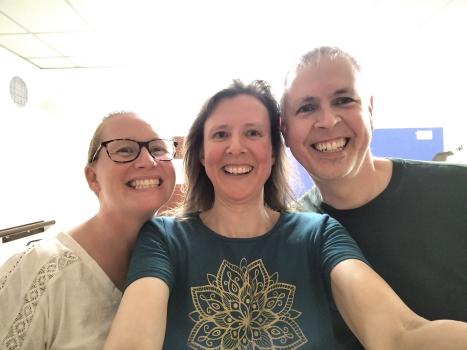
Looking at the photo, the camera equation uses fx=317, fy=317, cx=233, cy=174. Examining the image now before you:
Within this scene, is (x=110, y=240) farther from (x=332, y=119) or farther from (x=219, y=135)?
(x=332, y=119)

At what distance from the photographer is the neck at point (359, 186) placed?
4.32ft

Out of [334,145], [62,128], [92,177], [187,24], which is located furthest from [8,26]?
[334,145]

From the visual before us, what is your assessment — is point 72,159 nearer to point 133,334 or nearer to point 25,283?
point 25,283

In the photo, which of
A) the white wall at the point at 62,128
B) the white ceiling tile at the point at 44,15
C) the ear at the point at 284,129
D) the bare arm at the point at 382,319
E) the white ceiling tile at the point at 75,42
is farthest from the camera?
the white wall at the point at 62,128

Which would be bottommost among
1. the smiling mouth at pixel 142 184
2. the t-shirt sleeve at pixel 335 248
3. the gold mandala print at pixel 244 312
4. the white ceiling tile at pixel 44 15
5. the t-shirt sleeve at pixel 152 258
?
the gold mandala print at pixel 244 312

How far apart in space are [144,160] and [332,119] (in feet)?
2.48

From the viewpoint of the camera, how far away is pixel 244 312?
1.00 meters

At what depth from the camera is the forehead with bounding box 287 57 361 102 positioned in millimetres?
1261

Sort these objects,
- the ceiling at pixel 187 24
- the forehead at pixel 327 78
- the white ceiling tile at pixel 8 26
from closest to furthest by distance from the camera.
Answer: the forehead at pixel 327 78 → the ceiling at pixel 187 24 → the white ceiling tile at pixel 8 26

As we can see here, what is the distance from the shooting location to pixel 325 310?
3.32 ft

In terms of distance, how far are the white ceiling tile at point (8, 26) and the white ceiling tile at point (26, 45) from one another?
10cm

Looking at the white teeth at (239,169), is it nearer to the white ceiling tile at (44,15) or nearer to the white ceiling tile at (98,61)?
the white ceiling tile at (44,15)

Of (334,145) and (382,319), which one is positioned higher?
(334,145)

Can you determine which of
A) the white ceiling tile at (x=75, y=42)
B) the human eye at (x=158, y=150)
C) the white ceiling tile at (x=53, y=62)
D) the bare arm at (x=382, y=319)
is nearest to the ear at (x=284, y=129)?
the human eye at (x=158, y=150)
